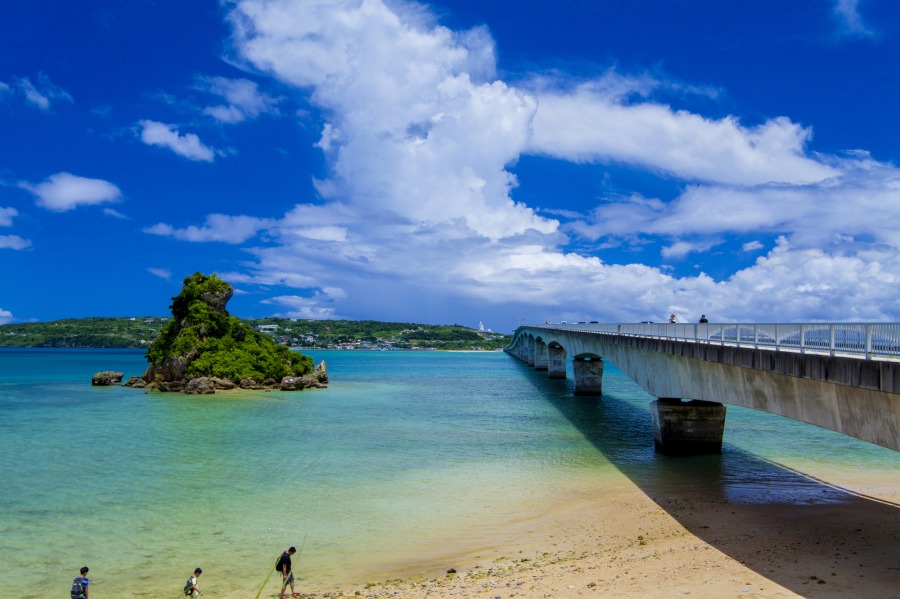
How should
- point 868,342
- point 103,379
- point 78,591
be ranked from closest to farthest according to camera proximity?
point 78,591, point 868,342, point 103,379

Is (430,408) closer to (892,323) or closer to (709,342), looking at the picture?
(709,342)

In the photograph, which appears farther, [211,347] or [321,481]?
[211,347]

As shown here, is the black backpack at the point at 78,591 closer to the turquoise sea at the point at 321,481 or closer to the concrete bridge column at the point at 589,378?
the turquoise sea at the point at 321,481

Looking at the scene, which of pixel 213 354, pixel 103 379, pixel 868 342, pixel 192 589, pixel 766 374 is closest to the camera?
pixel 192 589

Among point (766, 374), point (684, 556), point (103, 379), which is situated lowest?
point (103, 379)

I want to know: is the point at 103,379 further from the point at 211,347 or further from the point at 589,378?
the point at 589,378

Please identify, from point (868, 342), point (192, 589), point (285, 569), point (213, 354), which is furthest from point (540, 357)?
point (192, 589)

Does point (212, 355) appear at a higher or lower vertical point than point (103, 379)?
higher

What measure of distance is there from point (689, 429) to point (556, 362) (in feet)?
190

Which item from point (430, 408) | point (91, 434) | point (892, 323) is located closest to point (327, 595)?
point (892, 323)

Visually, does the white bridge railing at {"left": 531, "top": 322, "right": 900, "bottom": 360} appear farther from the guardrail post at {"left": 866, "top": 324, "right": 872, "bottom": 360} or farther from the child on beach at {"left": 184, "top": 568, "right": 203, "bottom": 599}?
the child on beach at {"left": 184, "top": 568, "right": 203, "bottom": 599}

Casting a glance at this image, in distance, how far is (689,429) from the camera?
1128 inches

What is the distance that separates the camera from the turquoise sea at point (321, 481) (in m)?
15.5

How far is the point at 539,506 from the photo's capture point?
65.5 ft
